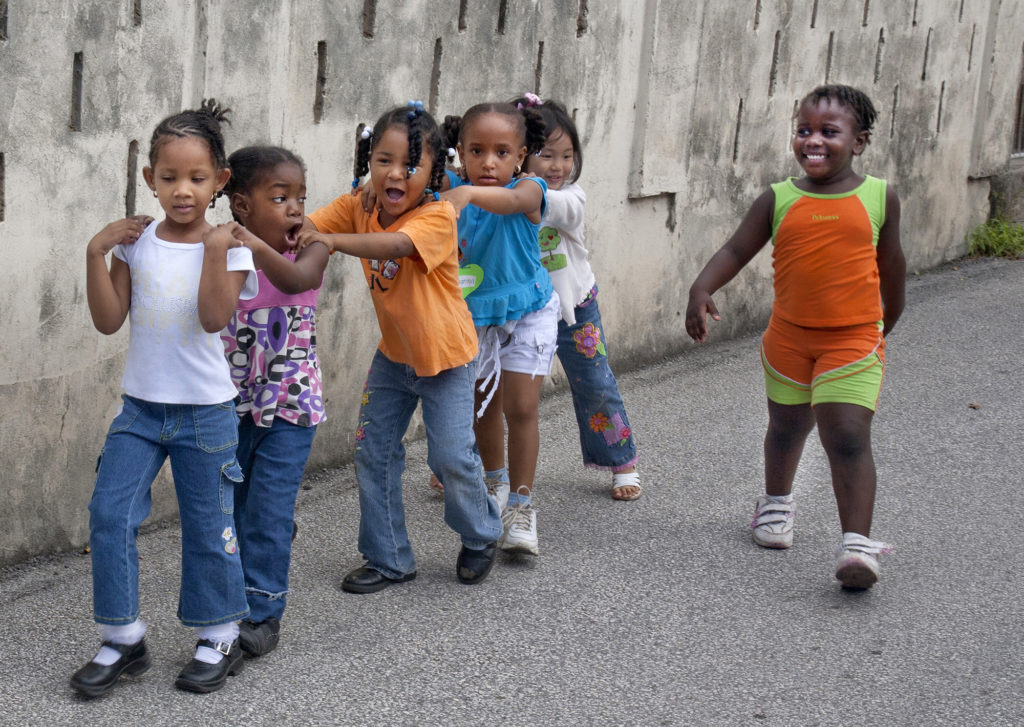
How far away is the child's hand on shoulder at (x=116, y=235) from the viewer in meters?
3.21

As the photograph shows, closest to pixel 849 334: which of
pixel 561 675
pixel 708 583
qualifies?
pixel 708 583

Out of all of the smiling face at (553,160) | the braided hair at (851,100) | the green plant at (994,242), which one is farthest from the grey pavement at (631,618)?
the green plant at (994,242)

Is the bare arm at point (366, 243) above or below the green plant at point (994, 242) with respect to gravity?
above

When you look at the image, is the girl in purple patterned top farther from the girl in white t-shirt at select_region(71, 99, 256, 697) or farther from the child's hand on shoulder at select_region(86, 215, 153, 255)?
the child's hand on shoulder at select_region(86, 215, 153, 255)

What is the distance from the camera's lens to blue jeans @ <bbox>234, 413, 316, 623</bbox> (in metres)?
3.65

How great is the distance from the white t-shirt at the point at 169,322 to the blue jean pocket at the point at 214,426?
4 cm

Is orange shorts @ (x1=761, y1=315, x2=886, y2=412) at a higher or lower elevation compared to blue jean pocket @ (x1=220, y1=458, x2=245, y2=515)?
higher

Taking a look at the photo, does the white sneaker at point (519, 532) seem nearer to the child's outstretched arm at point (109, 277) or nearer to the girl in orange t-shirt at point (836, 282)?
the girl in orange t-shirt at point (836, 282)

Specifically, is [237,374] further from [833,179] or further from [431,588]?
[833,179]

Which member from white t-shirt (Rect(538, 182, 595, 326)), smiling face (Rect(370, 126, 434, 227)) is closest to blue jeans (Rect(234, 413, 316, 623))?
smiling face (Rect(370, 126, 434, 227))

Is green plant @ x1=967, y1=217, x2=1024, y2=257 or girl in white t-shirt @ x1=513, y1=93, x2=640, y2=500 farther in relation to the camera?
green plant @ x1=967, y1=217, x2=1024, y2=257

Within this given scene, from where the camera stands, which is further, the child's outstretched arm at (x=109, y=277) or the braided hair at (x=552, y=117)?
the braided hair at (x=552, y=117)

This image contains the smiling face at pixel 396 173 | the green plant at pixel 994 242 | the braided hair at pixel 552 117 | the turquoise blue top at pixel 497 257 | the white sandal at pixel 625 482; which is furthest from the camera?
the green plant at pixel 994 242

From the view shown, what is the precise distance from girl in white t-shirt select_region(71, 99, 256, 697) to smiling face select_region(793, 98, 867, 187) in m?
2.00
